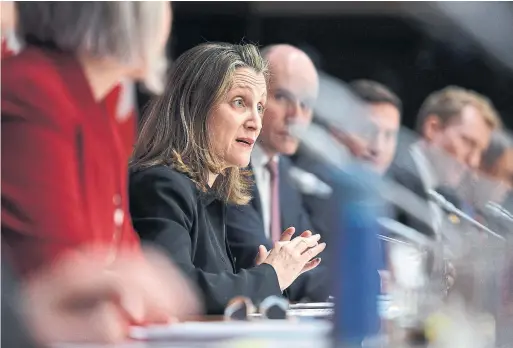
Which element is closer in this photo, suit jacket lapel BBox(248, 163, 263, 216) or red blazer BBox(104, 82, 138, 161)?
red blazer BBox(104, 82, 138, 161)

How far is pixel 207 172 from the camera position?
2256 millimetres

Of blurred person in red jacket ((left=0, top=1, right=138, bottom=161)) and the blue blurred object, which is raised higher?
blurred person in red jacket ((left=0, top=1, right=138, bottom=161))

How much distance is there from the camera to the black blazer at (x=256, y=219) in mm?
2320

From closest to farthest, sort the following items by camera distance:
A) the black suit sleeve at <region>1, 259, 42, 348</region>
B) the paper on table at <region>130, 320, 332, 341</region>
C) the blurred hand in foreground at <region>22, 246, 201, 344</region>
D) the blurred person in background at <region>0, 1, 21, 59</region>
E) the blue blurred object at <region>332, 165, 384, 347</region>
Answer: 1. the blue blurred object at <region>332, 165, 384, 347</region>
2. the paper on table at <region>130, 320, 332, 341</region>
3. the blurred hand in foreground at <region>22, 246, 201, 344</region>
4. the black suit sleeve at <region>1, 259, 42, 348</region>
5. the blurred person in background at <region>0, 1, 21, 59</region>

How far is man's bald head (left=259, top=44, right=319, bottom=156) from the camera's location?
2.33 m

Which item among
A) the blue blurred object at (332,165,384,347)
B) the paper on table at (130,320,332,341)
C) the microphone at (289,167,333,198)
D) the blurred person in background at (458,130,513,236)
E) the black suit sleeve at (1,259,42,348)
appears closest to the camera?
the blue blurred object at (332,165,384,347)

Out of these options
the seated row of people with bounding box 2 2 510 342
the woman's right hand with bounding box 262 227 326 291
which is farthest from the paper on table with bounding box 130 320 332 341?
the woman's right hand with bounding box 262 227 326 291

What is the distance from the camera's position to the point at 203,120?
7.42 feet

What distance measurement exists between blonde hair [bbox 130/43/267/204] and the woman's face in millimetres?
14

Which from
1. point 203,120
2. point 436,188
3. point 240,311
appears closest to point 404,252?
point 436,188

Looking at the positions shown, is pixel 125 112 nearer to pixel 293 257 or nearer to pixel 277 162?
pixel 277 162

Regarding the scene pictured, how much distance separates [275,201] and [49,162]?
0.64 meters

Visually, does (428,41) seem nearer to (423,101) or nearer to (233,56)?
(423,101)

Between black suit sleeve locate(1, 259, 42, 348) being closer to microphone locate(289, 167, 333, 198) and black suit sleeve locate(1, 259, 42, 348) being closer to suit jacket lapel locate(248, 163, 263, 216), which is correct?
suit jacket lapel locate(248, 163, 263, 216)
